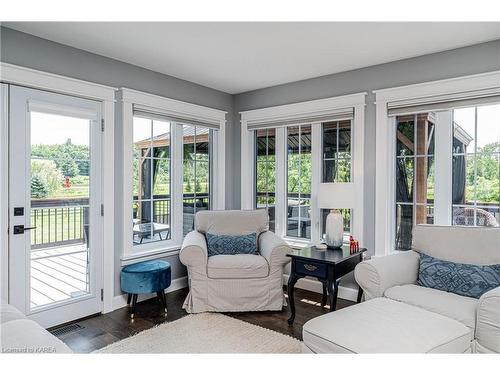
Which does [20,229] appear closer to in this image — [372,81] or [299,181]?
[299,181]

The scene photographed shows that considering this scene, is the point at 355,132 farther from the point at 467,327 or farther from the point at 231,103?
the point at 467,327

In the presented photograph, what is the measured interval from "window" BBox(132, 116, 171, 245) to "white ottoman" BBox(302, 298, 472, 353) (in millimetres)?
2282

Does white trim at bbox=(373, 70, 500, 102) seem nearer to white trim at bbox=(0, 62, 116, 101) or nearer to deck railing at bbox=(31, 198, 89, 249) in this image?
white trim at bbox=(0, 62, 116, 101)

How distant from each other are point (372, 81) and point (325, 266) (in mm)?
1937

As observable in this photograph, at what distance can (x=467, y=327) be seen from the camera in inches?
79.0

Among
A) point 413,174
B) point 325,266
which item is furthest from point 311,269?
point 413,174

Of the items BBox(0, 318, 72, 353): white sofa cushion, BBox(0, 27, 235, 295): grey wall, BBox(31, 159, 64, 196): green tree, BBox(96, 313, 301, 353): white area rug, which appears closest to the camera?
BBox(0, 318, 72, 353): white sofa cushion

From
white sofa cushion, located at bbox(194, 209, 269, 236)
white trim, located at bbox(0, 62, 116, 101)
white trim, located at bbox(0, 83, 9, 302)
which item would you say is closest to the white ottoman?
white sofa cushion, located at bbox(194, 209, 269, 236)

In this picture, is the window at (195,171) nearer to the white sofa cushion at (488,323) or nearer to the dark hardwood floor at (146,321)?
the dark hardwood floor at (146,321)

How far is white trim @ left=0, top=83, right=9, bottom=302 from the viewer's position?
2549 mm

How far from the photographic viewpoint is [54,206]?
2875mm

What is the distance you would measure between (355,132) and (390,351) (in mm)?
2395

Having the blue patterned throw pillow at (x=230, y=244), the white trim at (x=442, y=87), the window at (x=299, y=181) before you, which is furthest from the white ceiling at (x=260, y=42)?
the blue patterned throw pillow at (x=230, y=244)
